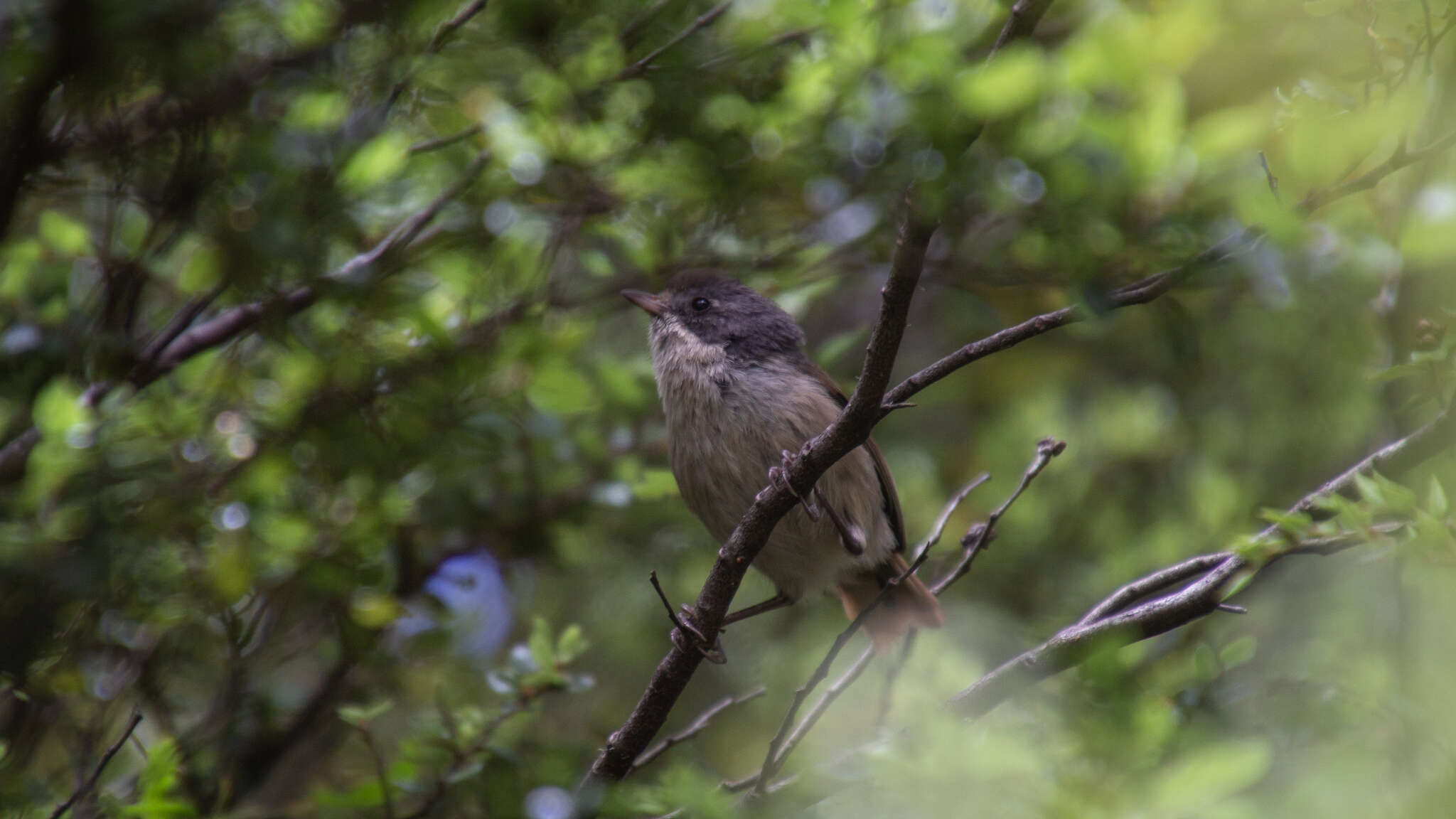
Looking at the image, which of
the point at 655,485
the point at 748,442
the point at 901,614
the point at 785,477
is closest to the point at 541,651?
the point at 655,485

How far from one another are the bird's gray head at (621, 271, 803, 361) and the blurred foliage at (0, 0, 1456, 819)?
0.14 meters

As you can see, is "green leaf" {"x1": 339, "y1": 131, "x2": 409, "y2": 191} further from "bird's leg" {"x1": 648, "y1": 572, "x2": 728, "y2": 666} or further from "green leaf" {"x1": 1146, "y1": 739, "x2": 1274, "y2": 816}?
"green leaf" {"x1": 1146, "y1": 739, "x2": 1274, "y2": 816}

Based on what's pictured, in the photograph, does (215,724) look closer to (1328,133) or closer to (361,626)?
(361,626)

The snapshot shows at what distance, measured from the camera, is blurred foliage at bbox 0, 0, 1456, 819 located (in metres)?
2.61

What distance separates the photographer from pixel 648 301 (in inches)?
172

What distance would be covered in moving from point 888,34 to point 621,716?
4109 millimetres

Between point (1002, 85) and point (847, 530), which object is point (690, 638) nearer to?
point (847, 530)

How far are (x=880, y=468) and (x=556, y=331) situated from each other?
4.53 feet

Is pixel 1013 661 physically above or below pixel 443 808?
above

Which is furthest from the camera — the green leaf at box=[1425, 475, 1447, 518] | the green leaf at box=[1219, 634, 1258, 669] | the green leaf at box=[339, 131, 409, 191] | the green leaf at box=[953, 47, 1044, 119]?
the green leaf at box=[339, 131, 409, 191]

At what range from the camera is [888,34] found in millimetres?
3074

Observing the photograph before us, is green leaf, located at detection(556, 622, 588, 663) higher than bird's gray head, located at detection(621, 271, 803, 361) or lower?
lower

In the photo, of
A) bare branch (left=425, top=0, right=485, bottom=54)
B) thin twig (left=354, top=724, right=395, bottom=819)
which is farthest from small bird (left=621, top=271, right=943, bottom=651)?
bare branch (left=425, top=0, right=485, bottom=54)

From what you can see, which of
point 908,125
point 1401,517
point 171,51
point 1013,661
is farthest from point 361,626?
point 1401,517
